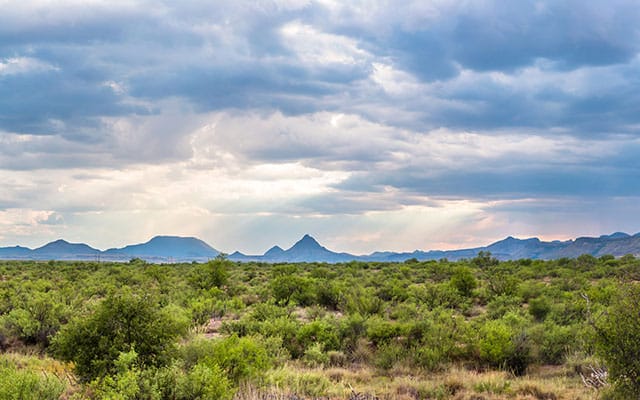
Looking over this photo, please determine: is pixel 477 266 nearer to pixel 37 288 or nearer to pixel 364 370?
pixel 37 288

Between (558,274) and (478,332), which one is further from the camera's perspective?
(558,274)

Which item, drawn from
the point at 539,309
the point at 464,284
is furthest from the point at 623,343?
the point at 464,284

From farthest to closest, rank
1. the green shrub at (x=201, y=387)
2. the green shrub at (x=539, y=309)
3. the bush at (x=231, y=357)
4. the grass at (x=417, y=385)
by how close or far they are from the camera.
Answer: the green shrub at (x=539, y=309) < the grass at (x=417, y=385) < the bush at (x=231, y=357) < the green shrub at (x=201, y=387)

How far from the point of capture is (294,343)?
18.4 metres

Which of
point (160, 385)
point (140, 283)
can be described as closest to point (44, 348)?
point (160, 385)

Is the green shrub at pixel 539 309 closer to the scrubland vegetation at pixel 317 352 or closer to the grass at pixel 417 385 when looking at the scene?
the scrubland vegetation at pixel 317 352

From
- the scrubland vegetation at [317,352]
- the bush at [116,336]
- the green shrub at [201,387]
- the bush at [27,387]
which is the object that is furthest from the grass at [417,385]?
the bush at [27,387]

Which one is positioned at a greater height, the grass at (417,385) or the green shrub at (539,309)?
the green shrub at (539,309)

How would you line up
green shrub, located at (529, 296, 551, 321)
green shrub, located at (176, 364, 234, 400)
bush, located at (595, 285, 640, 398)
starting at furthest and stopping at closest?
1. green shrub, located at (529, 296, 551, 321)
2. bush, located at (595, 285, 640, 398)
3. green shrub, located at (176, 364, 234, 400)

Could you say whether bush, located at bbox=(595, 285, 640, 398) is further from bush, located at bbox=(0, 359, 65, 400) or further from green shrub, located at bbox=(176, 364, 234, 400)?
bush, located at bbox=(0, 359, 65, 400)

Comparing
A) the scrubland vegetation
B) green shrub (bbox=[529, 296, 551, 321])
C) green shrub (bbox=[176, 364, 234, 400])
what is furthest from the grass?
green shrub (bbox=[529, 296, 551, 321])

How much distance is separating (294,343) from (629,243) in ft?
676

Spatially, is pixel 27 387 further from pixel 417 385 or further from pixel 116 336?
pixel 417 385

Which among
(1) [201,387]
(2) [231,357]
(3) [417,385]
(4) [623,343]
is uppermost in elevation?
(4) [623,343]
